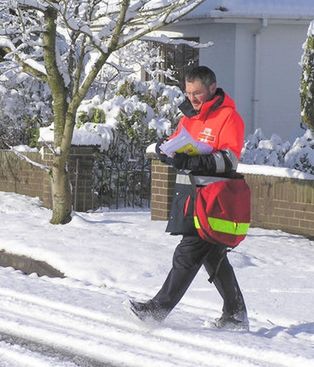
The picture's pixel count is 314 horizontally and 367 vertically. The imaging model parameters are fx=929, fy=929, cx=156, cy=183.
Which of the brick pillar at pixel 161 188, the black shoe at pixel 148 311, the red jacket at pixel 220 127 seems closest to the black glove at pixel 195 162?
the red jacket at pixel 220 127

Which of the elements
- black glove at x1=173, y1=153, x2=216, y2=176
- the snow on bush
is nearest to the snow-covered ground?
black glove at x1=173, y1=153, x2=216, y2=176

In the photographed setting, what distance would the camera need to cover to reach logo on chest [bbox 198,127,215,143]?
19.3 ft

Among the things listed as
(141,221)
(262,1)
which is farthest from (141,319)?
(262,1)

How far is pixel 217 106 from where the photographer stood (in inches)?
234

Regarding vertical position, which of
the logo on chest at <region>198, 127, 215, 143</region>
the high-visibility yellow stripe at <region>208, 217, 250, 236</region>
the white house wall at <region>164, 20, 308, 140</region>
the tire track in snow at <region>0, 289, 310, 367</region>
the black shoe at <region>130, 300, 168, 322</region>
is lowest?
the tire track in snow at <region>0, 289, 310, 367</region>

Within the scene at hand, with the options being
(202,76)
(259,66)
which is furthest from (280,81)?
(202,76)

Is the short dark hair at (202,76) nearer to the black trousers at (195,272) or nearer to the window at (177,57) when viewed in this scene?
the black trousers at (195,272)

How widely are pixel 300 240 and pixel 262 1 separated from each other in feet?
28.3

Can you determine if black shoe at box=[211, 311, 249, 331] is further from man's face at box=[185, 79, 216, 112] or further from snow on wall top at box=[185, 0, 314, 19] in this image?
snow on wall top at box=[185, 0, 314, 19]

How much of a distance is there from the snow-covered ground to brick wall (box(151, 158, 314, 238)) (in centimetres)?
19

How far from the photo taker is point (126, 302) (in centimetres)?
618

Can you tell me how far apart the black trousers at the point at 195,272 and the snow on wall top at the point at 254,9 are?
12.0 m

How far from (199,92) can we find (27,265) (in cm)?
355

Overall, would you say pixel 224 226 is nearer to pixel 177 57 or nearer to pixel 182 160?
pixel 182 160
